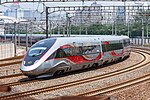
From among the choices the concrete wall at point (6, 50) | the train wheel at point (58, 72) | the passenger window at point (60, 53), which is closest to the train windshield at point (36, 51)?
the passenger window at point (60, 53)

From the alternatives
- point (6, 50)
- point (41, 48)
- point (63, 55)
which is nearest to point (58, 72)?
point (63, 55)

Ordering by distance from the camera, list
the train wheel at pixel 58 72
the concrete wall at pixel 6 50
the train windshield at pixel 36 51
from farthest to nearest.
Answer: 1. the concrete wall at pixel 6 50
2. the train wheel at pixel 58 72
3. the train windshield at pixel 36 51

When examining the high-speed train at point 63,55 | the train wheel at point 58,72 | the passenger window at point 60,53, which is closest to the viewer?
the high-speed train at point 63,55

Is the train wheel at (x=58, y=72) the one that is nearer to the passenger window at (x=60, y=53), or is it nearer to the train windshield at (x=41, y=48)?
the passenger window at (x=60, y=53)

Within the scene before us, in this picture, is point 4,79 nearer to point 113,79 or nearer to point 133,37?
point 113,79

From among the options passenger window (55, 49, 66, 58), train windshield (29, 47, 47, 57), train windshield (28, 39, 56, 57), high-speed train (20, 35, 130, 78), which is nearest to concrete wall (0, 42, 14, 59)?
high-speed train (20, 35, 130, 78)

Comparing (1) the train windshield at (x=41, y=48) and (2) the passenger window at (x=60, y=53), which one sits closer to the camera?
(1) the train windshield at (x=41, y=48)

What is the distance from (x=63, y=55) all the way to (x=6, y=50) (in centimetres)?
1747

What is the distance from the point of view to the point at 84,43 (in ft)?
63.1

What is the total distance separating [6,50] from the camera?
32.6 metres

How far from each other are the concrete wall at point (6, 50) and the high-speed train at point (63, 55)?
1412cm

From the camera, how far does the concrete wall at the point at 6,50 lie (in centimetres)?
3162

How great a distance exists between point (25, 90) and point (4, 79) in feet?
12.5

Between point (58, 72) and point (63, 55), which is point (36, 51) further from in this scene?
point (58, 72)
